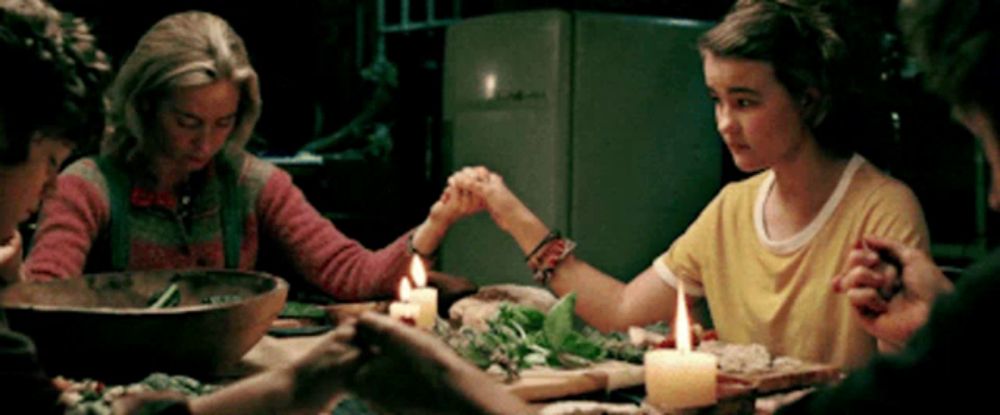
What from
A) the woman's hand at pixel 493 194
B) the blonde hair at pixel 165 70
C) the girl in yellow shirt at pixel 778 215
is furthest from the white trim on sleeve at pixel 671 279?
the blonde hair at pixel 165 70

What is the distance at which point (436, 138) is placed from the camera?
221 inches

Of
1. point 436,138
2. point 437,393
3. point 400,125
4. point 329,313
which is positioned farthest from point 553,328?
point 400,125

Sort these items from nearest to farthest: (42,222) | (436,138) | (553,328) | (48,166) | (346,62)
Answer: (48,166) → (553,328) → (42,222) → (436,138) → (346,62)

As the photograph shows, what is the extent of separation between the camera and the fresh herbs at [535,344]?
5.61 feet

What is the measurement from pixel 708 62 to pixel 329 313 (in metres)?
1.06

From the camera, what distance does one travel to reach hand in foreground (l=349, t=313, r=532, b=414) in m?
1.25

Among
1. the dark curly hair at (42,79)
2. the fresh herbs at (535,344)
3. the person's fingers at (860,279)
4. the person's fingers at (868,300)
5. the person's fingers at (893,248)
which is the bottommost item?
the fresh herbs at (535,344)

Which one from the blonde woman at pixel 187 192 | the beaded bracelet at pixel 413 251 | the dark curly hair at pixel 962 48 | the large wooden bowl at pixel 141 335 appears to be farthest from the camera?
the beaded bracelet at pixel 413 251

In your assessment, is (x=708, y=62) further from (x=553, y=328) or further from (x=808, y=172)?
(x=553, y=328)

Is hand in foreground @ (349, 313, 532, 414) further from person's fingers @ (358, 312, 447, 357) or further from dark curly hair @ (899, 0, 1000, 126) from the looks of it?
dark curly hair @ (899, 0, 1000, 126)

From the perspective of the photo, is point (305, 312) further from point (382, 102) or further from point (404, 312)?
point (382, 102)

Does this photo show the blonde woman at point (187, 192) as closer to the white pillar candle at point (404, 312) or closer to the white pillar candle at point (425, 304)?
the white pillar candle at point (425, 304)

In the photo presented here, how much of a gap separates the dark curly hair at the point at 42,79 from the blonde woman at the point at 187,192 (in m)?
1.33

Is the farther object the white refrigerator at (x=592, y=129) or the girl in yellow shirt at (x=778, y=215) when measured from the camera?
the white refrigerator at (x=592, y=129)
